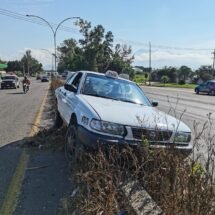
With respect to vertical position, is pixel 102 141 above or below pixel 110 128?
below

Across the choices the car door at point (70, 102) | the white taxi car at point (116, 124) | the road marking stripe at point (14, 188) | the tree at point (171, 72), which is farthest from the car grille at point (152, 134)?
the tree at point (171, 72)

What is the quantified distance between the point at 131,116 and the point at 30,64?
7044 inches

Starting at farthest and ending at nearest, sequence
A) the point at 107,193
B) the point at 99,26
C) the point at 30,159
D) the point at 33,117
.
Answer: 1. the point at 99,26
2. the point at 33,117
3. the point at 30,159
4. the point at 107,193

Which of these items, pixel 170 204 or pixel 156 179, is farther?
pixel 156 179

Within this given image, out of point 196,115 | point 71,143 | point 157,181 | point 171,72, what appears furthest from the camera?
point 171,72

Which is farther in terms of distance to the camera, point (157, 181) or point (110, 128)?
point (110, 128)

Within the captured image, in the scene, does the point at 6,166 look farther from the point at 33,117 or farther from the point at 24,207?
the point at 33,117

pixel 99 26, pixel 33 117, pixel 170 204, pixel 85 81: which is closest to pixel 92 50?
pixel 99 26

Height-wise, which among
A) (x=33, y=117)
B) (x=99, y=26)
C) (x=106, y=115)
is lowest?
(x=33, y=117)

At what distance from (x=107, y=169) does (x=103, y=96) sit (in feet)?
12.1

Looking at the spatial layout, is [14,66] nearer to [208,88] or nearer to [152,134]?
[208,88]

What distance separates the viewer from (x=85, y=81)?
9.01 meters

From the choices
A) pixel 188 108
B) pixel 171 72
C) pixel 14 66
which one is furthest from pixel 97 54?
pixel 14 66

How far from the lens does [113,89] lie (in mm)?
8898
